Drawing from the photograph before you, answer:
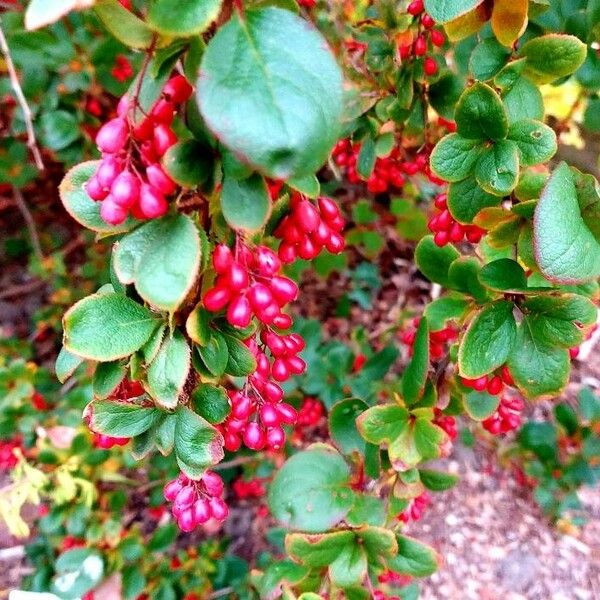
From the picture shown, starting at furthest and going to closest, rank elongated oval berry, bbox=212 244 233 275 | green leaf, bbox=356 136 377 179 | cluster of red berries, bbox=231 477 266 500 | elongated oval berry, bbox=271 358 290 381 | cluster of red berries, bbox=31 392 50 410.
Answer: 1. cluster of red berries, bbox=231 477 266 500
2. cluster of red berries, bbox=31 392 50 410
3. green leaf, bbox=356 136 377 179
4. elongated oval berry, bbox=271 358 290 381
5. elongated oval berry, bbox=212 244 233 275

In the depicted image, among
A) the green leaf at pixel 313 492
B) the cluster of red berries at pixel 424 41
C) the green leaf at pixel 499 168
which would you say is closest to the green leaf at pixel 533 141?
the green leaf at pixel 499 168

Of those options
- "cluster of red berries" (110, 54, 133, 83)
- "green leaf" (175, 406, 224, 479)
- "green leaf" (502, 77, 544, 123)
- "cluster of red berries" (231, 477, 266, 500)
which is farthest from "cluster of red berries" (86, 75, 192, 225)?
"cluster of red berries" (231, 477, 266, 500)

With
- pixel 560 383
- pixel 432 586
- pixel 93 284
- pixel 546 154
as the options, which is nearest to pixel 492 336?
pixel 560 383

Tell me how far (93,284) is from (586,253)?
207cm

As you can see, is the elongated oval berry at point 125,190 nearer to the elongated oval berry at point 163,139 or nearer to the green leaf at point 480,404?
the elongated oval berry at point 163,139

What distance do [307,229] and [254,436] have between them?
0.85ft

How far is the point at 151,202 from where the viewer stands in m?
0.47

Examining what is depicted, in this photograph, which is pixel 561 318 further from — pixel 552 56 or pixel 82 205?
pixel 82 205

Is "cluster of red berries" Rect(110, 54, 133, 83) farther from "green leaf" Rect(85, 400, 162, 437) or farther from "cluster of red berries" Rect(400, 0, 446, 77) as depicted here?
"green leaf" Rect(85, 400, 162, 437)

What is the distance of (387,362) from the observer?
1.59 m

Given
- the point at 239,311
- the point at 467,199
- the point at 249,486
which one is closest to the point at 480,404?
the point at 467,199

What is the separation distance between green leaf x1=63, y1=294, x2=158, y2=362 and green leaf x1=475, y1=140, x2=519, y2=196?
0.39 metres

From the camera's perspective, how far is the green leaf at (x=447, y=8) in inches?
24.1

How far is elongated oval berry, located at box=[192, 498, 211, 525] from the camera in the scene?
0.67m
